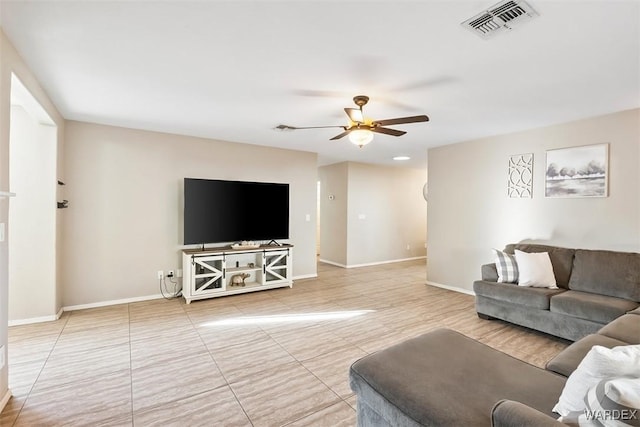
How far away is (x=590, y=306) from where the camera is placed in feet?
9.01

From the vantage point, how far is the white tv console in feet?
13.7

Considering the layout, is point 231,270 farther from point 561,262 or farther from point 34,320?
point 561,262

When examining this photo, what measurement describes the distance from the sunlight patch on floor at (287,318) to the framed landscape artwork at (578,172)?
289cm

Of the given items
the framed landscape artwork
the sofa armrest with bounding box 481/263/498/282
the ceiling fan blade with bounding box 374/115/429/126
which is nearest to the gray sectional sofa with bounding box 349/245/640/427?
the sofa armrest with bounding box 481/263/498/282

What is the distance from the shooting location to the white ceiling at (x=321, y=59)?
5.63 ft

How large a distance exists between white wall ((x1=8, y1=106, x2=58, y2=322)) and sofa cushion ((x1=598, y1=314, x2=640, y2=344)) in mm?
5212

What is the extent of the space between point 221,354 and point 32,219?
2.70 metres

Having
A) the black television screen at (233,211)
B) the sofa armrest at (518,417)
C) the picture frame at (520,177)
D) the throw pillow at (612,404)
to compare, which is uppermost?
the picture frame at (520,177)

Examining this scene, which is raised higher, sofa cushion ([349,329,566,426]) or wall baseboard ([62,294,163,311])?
sofa cushion ([349,329,566,426])

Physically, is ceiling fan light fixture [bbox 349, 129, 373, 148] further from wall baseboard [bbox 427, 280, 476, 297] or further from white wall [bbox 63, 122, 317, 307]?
wall baseboard [bbox 427, 280, 476, 297]

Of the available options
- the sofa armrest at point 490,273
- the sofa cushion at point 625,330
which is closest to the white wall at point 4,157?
the sofa cushion at point 625,330

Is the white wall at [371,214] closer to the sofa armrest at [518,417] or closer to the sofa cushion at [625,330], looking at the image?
the sofa cushion at [625,330]

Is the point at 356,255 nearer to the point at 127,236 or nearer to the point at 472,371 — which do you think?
the point at 127,236

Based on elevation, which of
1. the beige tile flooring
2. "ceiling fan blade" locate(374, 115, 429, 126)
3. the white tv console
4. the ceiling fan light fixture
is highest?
"ceiling fan blade" locate(374, 115, 429, 126)
